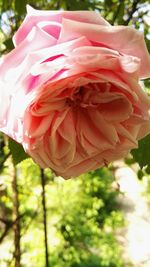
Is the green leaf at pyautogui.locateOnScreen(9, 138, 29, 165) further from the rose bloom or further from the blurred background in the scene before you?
the blurred background

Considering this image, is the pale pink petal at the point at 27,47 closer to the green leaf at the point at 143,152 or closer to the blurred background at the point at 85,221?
the green leaf at the point at 143,152

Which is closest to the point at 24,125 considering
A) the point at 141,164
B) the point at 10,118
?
the point at 10,118

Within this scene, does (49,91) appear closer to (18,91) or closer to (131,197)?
(18,91)

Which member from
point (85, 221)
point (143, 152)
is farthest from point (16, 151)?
point (85, 221)

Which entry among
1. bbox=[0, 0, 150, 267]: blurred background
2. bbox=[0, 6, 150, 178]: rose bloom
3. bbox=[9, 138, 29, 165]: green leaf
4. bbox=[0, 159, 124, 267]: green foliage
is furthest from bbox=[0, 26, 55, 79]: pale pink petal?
bbox=[0, 159, 124, 267]: green foliage

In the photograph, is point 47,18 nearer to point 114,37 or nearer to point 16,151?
point 114,37
